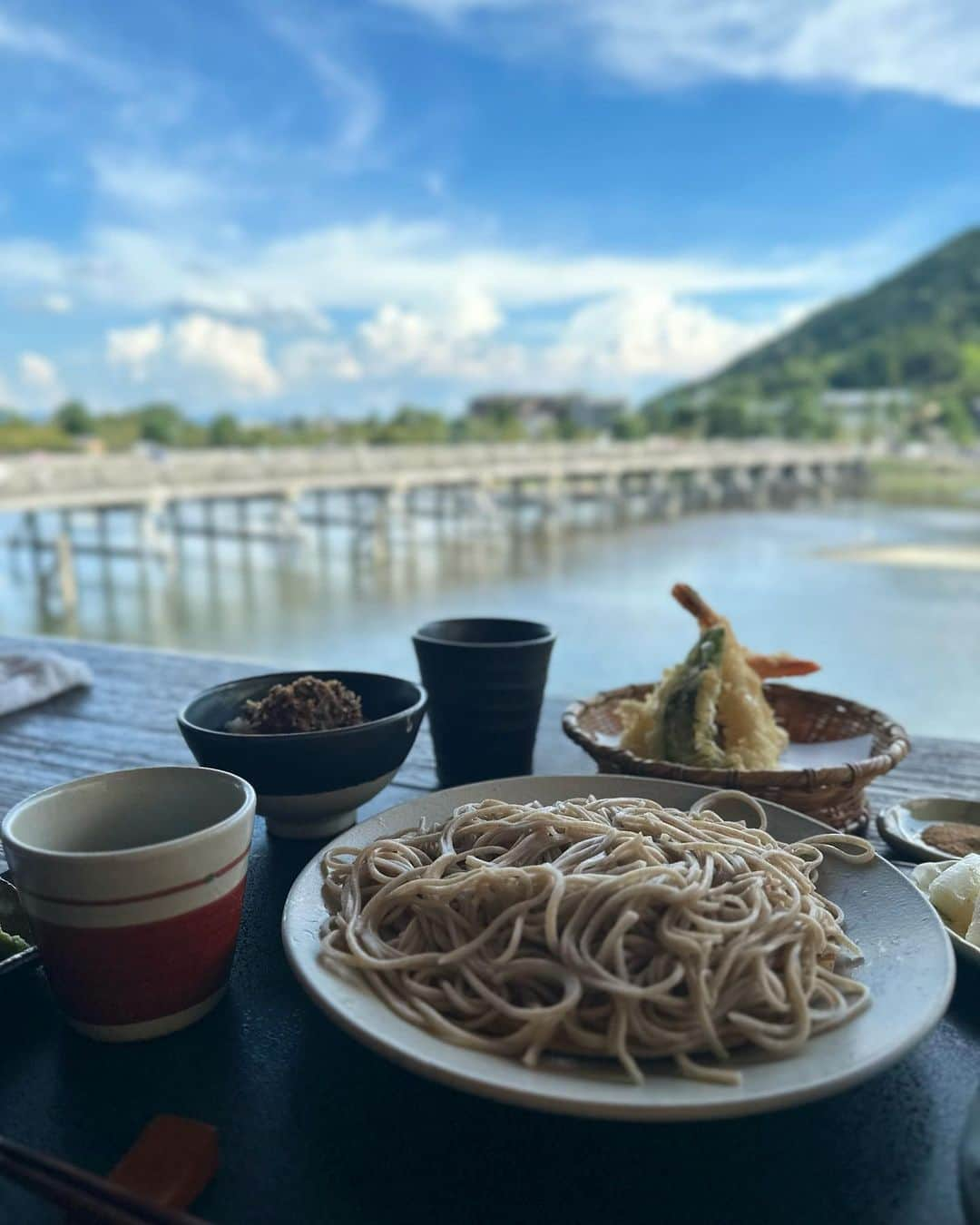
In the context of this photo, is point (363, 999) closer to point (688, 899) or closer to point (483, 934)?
point (483, 934)

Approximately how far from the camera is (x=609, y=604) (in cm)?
1509

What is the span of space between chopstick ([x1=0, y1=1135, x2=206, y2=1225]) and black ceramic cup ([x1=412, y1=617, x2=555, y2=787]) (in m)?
0.80

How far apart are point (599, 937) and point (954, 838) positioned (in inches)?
24.8

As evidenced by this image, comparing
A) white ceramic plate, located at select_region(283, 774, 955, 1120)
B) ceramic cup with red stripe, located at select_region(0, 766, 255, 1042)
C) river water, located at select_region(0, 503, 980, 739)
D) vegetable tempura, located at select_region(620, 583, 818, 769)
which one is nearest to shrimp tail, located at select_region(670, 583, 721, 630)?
vegetable tempura, located at select_region(620, 583, 818, 769)

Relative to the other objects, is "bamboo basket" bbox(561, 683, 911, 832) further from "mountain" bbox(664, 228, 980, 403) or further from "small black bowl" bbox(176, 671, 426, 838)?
"mountain" bbox(664, 228, 980, 403)

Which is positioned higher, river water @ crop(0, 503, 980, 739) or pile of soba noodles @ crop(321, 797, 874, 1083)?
pile of soba noodles @ crop(321, 797, 874, 1083)

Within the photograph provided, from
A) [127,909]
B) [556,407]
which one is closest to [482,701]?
[127,909]

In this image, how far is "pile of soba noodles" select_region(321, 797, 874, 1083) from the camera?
→ 27.6 inches

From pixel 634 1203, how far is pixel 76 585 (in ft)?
68.3

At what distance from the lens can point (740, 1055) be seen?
69cm

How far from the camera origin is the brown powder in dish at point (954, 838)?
115 centimetres

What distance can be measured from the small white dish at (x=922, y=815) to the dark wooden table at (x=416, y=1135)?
34 cm

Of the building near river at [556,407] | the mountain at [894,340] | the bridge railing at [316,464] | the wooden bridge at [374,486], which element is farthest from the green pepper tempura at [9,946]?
the building near river at [556,407]

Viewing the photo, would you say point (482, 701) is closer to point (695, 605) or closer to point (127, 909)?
point (695, 605)
